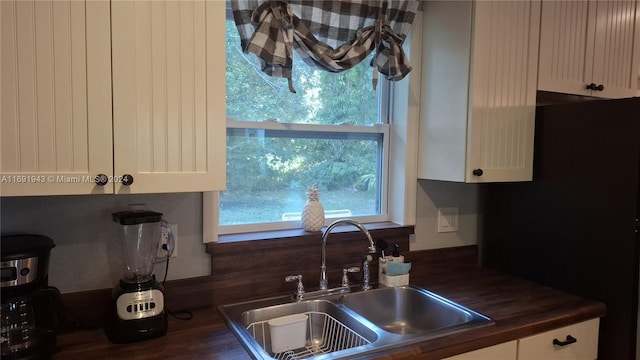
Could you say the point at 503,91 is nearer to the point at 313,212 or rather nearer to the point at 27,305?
the point at 313,212

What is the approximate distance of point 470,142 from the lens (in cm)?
169

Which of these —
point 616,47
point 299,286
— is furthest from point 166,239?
point 616,47

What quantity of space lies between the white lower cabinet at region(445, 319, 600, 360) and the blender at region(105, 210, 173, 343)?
3.02 feet

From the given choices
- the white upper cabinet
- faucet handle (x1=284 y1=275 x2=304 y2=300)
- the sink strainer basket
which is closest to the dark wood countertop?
the sink strainer basket

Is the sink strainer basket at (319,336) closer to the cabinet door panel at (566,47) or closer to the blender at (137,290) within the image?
the blender at (137,290)

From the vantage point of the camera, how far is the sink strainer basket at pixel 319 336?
1.45m

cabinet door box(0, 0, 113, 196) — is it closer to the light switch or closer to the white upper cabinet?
the light switch

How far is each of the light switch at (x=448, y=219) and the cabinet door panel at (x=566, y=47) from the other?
703mm

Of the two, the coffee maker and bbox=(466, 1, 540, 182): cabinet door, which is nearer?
the coffee maker

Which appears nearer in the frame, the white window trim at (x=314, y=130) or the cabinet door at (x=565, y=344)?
the cabinet door at (x=565, y=344)

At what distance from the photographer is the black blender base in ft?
4.05

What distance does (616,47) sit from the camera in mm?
2008

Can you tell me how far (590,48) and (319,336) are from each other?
1786mm

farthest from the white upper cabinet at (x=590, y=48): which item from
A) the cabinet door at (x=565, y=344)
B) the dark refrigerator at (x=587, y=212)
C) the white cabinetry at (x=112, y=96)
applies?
the white cabinetry at (x=112, y=96)
